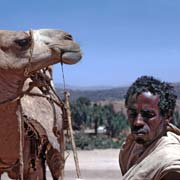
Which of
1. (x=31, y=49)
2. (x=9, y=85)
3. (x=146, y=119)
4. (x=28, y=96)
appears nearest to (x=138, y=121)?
(x=146, y=119)

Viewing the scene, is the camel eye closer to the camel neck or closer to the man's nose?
the camel neck

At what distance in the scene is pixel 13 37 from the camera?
17.8 ft

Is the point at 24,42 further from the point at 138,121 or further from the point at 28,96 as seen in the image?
the point at 138,121

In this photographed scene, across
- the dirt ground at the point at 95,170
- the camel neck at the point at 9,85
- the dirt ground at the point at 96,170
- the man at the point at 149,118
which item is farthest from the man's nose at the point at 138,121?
the dirt ground at the point at 96,170

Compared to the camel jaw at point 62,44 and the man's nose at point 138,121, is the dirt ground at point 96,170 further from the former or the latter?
the man's nose at point 138,121

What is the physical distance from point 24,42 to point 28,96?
145cm

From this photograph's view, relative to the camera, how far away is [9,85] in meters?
5.46

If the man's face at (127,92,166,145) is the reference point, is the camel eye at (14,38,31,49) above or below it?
above

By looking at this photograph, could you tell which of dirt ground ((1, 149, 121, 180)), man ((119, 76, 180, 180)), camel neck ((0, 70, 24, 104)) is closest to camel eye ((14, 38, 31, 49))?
camel neck ((0, 70, 24, 104))

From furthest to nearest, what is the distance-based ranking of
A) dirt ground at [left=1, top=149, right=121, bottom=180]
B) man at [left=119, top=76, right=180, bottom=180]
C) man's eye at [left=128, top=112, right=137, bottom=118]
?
dirt ground at [left=1, top=149, right=121, bottom=180], man's eye at [left=128, top=112, right=137, bottom=118], man at [left=119, top=76, right=180, bottom=180]

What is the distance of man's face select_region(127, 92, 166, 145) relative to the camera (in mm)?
2014

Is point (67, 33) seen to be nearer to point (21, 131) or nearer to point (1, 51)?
point (1, 51)

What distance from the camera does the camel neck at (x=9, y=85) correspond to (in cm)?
541

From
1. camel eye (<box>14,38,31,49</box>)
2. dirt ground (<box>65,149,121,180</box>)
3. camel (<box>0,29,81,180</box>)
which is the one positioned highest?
camel eye (<box>14,38,31,49</box>)
